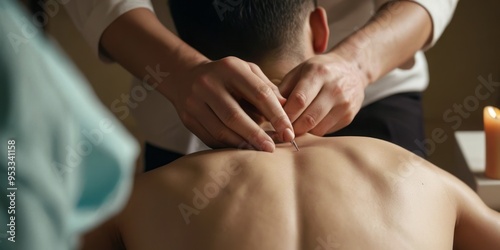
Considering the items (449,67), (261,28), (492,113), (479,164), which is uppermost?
(261,28)

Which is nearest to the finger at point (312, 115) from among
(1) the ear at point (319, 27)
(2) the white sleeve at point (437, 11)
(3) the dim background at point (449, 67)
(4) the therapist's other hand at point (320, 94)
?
(4) the therapist's other hand at point (320, 94)

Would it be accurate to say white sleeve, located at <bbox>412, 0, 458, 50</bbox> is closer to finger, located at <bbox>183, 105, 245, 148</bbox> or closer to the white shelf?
the white shelf

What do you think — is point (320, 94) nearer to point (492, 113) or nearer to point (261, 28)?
point (261, 28)

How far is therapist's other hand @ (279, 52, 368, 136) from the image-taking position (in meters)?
1.08

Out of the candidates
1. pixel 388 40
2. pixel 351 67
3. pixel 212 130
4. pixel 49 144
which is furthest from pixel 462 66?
pixel 49 144

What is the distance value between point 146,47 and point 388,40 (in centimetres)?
43

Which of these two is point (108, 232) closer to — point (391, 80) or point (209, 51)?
point (209, 51)

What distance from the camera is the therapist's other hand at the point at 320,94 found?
108 cm

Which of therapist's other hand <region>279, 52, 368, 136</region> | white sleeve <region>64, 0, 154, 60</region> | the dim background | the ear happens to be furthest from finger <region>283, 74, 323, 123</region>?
the dim background

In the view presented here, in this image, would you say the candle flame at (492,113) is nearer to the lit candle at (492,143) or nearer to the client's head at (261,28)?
the lit candle at (492,143)

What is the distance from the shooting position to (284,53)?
114 cm

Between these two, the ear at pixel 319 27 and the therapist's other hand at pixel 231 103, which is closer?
the therapist's other hand at pixel 231 103

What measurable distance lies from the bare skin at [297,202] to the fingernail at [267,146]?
0.05 feet

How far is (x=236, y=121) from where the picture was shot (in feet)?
3.47
